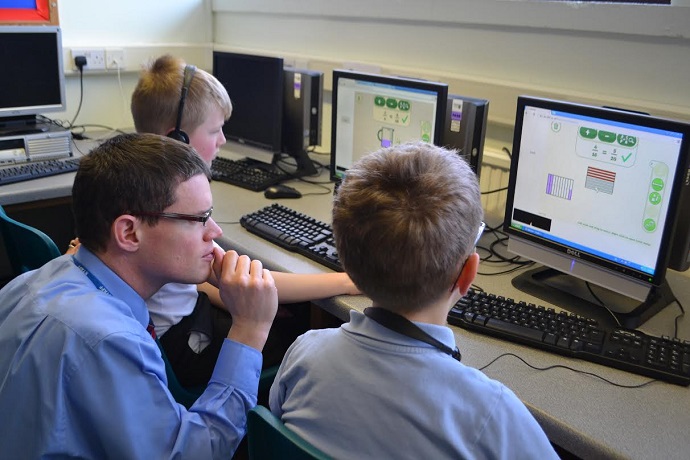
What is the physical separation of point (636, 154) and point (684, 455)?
2.06ft

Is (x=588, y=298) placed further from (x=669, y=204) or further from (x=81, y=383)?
(x=81, y=383)

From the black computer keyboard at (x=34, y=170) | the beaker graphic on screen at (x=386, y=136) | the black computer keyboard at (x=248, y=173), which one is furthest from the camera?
the black computer keyboard at (x=248, y=173)

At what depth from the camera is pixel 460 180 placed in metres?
0.90

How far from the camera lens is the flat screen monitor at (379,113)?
5.91 ft

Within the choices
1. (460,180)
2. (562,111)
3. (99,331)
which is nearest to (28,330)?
(99,331)

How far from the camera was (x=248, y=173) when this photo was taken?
7.85ft

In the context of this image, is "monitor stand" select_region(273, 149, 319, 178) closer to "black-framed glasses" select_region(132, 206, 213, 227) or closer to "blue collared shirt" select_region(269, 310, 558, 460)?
"black-framed glasses" select_region(132, 206, 213, 227)

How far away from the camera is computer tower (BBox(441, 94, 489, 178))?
181 centimetres

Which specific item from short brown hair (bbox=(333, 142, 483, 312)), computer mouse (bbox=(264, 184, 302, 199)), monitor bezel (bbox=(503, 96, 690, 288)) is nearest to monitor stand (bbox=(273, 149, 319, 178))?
computer mouse (bbox=(264, 184, 302, 199))

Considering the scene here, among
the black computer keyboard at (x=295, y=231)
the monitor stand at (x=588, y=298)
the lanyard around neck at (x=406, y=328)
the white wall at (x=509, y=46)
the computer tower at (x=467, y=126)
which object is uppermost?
the white wall at (x=509, y=46)

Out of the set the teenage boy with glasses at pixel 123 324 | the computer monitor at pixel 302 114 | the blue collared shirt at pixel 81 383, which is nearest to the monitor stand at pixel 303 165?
the computer monitor at pixel 302 114

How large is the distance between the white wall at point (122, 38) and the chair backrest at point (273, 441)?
8.32ft

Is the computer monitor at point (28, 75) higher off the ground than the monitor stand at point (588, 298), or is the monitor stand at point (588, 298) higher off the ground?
the computer monitor at point (28, 75)

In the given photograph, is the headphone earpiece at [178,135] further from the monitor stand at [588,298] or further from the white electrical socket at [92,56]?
the white electrical socket at [92,56]
